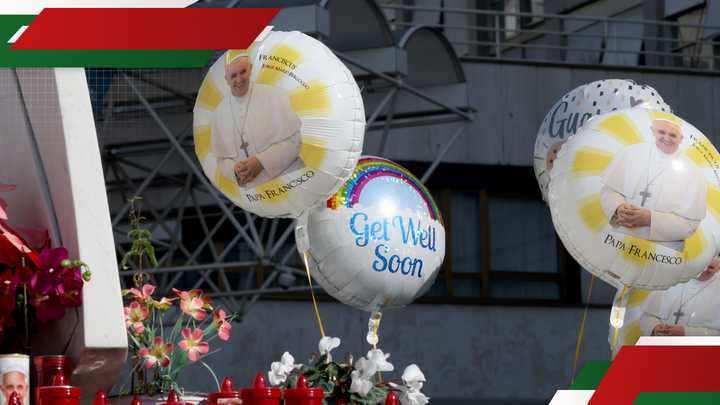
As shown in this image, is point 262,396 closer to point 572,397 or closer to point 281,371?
point 572,397

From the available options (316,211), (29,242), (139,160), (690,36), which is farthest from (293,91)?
(690,36)

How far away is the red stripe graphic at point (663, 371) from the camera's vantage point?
4.48 meters

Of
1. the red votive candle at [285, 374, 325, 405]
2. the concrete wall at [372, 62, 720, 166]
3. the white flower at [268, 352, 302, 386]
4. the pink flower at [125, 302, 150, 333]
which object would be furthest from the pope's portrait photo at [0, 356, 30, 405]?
the concrete wall at [372, 62, 720, 166]

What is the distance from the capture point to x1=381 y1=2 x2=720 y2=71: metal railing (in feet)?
66.0

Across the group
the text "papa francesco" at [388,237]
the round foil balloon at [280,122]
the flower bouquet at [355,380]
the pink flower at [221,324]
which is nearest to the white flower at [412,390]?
the flower bouquet at [355,380]

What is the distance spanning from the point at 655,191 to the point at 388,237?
5.65ft

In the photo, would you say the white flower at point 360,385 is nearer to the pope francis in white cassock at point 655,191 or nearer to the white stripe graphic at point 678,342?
the white stripe graphic at point 678,342

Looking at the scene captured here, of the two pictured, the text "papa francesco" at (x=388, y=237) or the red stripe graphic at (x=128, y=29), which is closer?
the red stripe graphic at (x=128, y=29)

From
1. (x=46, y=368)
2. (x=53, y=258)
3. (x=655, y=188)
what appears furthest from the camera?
(x=655, y=188)

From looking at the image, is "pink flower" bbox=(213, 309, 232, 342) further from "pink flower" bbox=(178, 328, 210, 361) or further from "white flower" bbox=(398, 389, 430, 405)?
"white flower" bbox=(398, 389, 430, 405)

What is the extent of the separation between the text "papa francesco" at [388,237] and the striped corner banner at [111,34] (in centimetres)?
263

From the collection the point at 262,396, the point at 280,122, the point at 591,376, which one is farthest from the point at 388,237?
the point at 262,396

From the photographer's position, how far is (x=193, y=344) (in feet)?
15.7

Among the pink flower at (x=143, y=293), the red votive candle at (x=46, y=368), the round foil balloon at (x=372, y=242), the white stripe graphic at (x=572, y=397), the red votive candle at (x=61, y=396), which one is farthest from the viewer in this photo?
the round foil balloon at (x=372, y=242)
